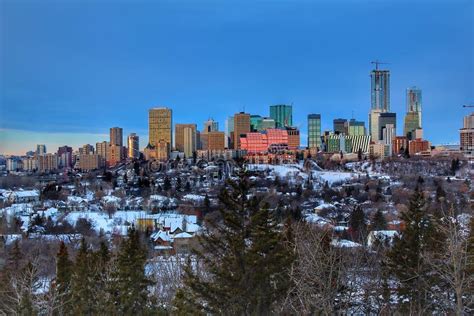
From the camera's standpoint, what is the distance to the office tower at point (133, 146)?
6136 inches

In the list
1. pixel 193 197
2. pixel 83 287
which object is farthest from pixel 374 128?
pixel 83 287

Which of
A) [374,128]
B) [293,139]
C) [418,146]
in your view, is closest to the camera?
[418,146]

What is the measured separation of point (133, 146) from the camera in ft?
528

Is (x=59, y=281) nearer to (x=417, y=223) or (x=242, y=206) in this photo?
(x=242, y=206)

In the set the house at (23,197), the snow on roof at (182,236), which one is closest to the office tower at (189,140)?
the house at (23,197)

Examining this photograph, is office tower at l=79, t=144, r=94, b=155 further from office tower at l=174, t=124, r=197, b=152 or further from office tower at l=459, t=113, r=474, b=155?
office tower at l=459, t=113, r=474, b=155

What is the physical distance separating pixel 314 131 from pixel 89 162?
81.5 m

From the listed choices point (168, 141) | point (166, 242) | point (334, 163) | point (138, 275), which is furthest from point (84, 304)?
point (168, 141)

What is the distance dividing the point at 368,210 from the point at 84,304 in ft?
153

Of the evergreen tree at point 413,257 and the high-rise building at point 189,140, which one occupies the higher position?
the high-rise building at point 189,140

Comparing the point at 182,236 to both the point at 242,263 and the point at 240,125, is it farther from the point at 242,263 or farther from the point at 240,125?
the point at 240,125

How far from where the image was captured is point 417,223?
1927cm

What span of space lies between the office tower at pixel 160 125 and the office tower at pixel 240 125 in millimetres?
23212

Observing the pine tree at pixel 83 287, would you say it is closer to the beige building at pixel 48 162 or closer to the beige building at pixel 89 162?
the beige building at pixel 48 162
